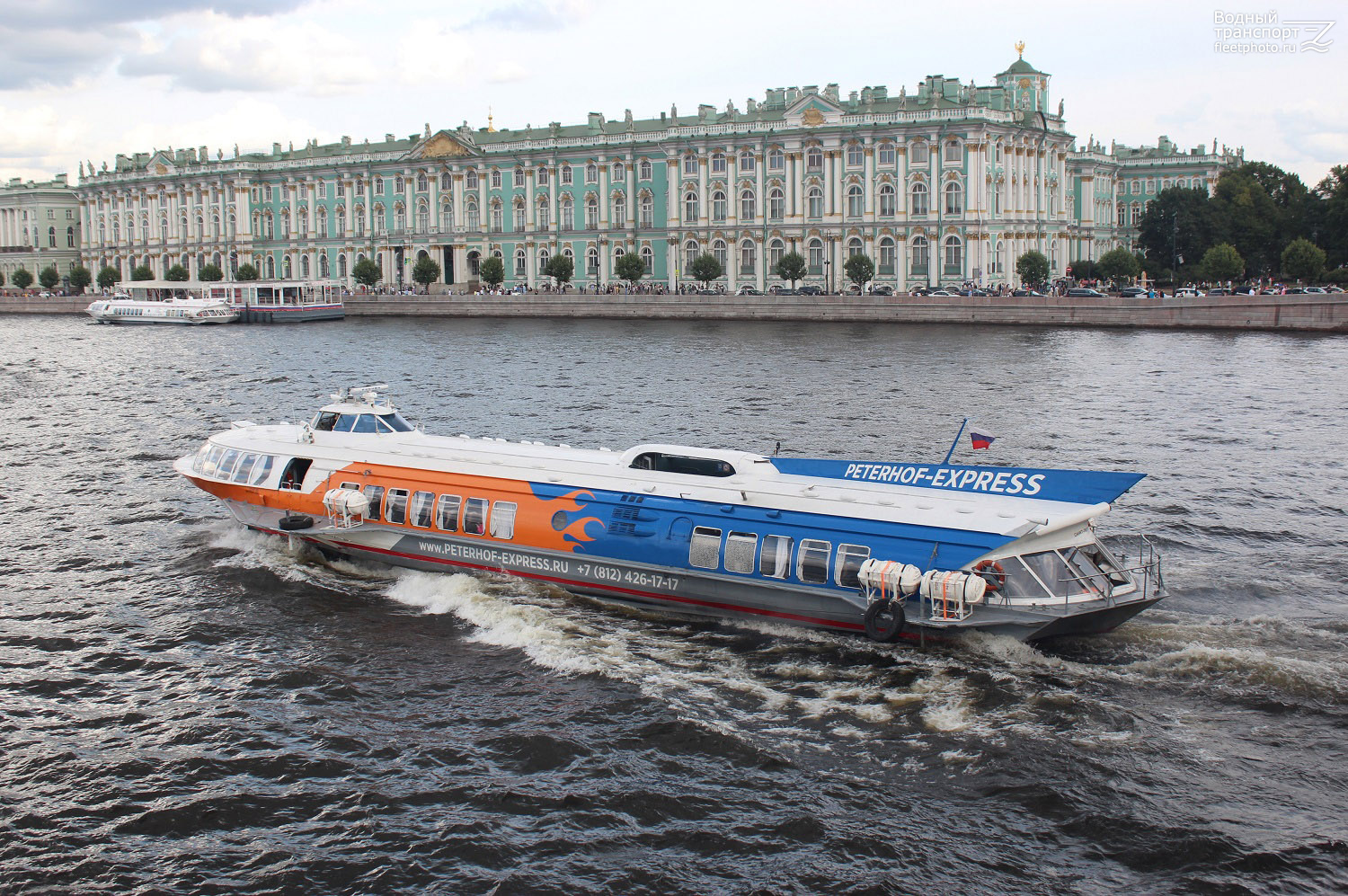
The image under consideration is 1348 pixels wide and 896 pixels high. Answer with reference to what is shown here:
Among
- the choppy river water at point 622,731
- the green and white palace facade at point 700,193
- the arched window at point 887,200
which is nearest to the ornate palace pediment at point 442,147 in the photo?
the green and white palace facade at point 700,193

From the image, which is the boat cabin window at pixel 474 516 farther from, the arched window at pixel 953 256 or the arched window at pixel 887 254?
the arched window at pixel 887 254

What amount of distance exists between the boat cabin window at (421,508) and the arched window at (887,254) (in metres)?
67.4

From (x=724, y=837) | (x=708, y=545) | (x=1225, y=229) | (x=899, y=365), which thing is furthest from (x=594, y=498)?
(x=1225, y=229)

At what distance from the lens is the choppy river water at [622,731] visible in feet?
34.3

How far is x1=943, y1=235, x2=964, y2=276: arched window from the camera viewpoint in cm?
7869

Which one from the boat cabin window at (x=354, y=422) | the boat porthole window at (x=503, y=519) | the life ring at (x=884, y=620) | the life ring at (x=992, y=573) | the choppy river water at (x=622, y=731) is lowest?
the choppy river water at (x=622, y=731)

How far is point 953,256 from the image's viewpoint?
7912cm

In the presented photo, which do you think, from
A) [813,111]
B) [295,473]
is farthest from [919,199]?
[295,473]

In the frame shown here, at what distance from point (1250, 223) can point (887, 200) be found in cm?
3089

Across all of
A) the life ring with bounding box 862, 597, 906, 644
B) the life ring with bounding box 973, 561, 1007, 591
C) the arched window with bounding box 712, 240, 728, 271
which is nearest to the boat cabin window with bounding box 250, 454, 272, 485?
the life ring with bounding box 862, 597, 906, 644

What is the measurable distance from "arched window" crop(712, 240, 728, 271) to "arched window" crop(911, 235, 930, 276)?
14680 mm

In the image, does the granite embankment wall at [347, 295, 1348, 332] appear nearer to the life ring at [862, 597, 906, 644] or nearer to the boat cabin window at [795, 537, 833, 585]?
the boat cabin window at [795, 537, 833, 585]

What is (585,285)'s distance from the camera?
310ft

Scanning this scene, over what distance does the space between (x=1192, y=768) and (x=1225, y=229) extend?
3568 inches
